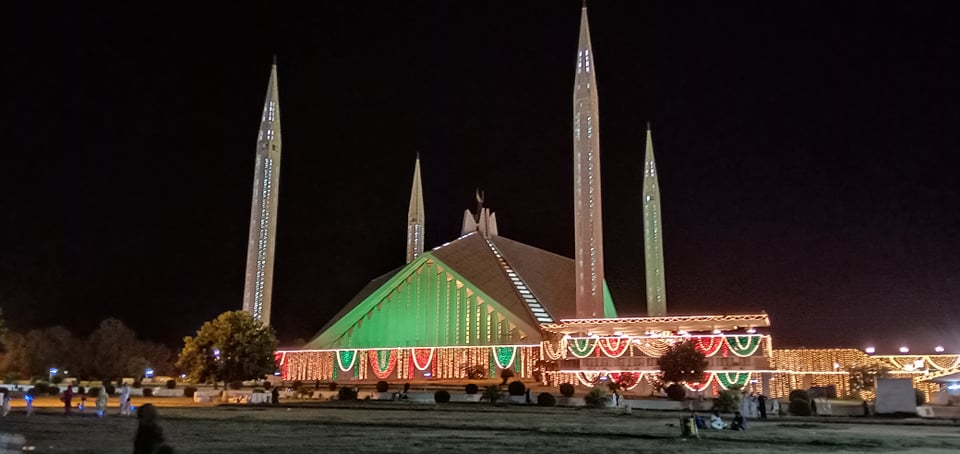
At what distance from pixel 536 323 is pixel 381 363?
8.93m

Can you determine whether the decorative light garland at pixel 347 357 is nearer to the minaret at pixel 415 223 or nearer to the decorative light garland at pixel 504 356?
the decorative light garland at pixel 504 356

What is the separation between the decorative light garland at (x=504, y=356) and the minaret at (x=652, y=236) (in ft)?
36.5

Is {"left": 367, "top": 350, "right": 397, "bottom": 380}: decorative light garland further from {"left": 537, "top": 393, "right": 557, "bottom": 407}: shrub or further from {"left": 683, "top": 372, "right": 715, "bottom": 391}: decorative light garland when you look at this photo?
{"left": 537, "top": 393, "right": 557, "bottom": 407}: shrub

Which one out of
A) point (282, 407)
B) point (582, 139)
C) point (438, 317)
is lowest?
point (282, 407)

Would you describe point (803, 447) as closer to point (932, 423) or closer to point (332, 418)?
point (932, 423)

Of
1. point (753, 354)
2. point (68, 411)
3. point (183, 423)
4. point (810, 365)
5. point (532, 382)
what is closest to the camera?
point (183, 423)

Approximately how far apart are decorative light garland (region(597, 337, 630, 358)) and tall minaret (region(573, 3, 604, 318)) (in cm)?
313

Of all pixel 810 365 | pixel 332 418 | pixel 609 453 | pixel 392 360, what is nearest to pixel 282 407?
pixel 332 418

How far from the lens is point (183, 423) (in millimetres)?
14828

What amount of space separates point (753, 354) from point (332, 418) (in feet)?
57.5

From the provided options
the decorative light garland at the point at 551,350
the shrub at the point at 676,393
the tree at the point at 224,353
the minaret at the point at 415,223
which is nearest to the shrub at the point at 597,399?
the shrub at the point at 676,393

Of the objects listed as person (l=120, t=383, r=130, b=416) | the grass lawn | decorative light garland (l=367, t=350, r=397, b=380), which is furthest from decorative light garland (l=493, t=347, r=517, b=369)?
person (l=120, t=383, r=130, b=416)

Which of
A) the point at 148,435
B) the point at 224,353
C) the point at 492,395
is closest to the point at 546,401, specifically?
the point at 492,395

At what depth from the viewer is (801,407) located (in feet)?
62.6
